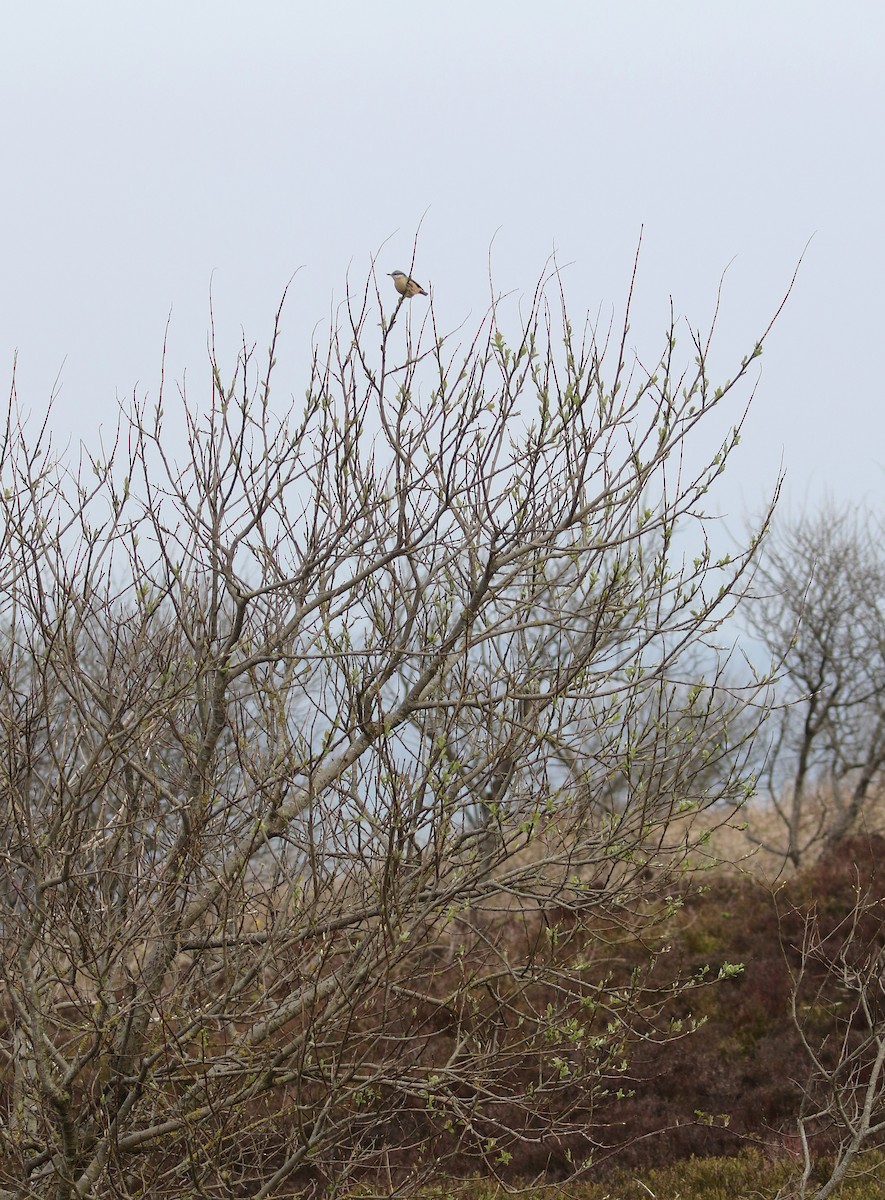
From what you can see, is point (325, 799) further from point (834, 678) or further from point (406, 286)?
point (834, 678)

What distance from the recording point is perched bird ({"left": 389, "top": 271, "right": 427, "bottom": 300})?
5155 millimetres

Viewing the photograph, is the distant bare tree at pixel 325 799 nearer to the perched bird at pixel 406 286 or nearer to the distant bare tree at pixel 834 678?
the perched bird at pixel 406 286

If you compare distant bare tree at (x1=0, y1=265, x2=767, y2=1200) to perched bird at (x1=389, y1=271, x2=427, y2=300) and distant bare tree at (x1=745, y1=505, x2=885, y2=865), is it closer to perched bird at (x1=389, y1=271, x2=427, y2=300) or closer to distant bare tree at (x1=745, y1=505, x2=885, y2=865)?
perched bird at (x1=389, y1=271, x2=427, y2=300)

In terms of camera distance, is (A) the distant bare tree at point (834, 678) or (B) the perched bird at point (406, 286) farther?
(A) the distant bare tree at point (834, 678)

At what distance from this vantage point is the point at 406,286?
17.1 feet

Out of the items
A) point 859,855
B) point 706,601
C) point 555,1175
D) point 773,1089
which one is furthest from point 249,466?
point 859,855

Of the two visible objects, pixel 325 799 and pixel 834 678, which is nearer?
pixel 325 799

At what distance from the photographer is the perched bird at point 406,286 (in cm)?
516

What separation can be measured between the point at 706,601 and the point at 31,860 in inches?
127

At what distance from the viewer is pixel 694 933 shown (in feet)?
51.0

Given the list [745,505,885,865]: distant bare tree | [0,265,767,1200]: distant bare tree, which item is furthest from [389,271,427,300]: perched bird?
[745,505,885,865]: distant bare tree

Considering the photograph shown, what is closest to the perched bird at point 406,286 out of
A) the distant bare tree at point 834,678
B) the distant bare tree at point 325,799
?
the distant bare tree at point 325,799

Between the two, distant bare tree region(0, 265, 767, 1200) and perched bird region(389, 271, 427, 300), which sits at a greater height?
perched bird region(389, 271, 427, 300)

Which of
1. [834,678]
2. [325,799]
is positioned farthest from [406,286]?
[834,678]
